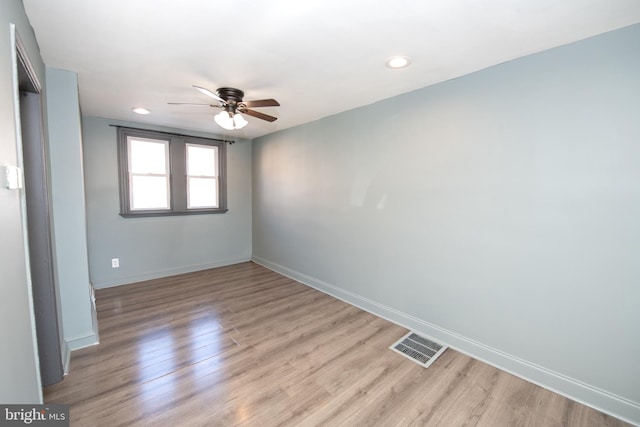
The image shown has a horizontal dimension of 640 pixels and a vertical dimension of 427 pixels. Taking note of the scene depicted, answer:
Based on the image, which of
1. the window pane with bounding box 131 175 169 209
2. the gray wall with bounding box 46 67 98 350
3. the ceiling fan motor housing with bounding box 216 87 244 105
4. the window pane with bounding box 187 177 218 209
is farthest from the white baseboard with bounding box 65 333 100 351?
the ceiling fan motor housing with bounding box 216 87 244 105

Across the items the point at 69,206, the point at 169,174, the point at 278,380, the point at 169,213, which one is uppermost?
the point at 169,174

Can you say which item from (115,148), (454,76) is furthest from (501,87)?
(115,148)

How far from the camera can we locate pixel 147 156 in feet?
13.4

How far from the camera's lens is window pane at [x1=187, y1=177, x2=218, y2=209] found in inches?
178

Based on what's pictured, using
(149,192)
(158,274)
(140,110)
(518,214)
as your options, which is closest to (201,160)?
(149,192)

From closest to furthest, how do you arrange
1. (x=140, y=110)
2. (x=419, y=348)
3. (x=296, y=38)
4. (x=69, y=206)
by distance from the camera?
(x=296, y=38) → (x=69, y=206) → (x=419, y=348) → (x=140, y=110)

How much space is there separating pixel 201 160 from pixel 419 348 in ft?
13.9

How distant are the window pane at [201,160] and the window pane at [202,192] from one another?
0.40 ft

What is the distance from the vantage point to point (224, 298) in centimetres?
351

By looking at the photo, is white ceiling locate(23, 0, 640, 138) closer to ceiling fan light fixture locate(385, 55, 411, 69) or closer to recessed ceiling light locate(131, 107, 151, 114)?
ceiling fan light fixture locate(385, 55, 411, 69)

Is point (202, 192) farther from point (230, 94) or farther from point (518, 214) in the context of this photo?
point (518, 214)

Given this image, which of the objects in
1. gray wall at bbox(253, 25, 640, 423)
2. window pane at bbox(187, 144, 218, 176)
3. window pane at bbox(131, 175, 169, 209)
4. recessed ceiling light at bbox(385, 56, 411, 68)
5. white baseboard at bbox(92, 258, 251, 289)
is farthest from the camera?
window pane at bbox(187, 144, 218, 176)

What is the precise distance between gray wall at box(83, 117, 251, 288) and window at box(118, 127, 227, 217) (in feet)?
0.38

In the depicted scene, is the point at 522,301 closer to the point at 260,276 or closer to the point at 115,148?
the point at 260,276
